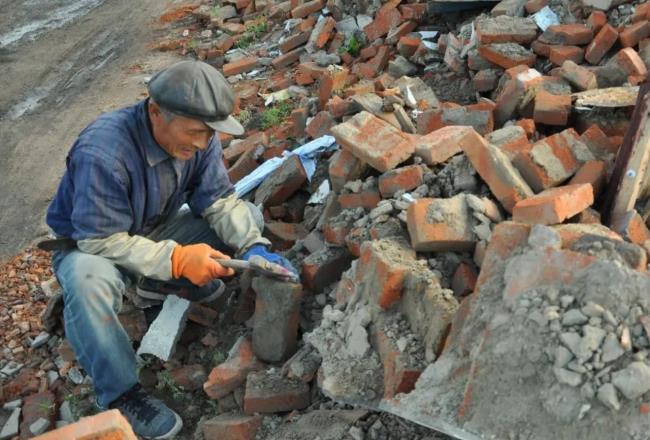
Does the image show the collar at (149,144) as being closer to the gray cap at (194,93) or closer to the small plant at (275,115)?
the gray cap at (194,93)

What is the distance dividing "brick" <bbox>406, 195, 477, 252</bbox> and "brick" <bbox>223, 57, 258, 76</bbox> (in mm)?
4671

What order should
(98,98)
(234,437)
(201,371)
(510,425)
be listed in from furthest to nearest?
1. (98,98)
2. (201,371)
3. (234,437)
4. (510,425)

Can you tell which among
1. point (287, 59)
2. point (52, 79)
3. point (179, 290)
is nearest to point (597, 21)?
point (179, 290)

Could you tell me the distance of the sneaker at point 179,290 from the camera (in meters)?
3.56

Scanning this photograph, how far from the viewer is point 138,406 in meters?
3.10

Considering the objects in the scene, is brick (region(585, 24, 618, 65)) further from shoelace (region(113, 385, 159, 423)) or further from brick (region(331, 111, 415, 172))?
shoelace (region(113, 385, 159, 423))

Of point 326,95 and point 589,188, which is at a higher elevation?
point 589,188

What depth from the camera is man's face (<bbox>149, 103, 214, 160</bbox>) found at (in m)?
3.03

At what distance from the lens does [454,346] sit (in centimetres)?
235

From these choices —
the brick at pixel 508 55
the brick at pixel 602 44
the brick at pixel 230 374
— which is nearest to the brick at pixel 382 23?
the brick at pixel 508 55

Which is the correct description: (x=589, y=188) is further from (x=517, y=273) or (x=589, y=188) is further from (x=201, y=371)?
(x=201, y=371)

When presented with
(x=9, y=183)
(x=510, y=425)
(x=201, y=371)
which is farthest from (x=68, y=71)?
(x=510, y=425)

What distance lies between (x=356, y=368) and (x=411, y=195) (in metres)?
0.98

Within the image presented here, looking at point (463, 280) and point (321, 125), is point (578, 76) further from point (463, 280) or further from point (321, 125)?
point (463, 280)
